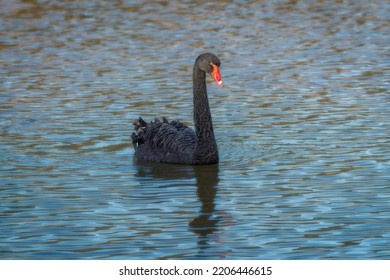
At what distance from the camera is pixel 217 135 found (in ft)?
46.0

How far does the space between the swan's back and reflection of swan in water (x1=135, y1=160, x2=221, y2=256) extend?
96 millimetres

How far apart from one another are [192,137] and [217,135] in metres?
1.20

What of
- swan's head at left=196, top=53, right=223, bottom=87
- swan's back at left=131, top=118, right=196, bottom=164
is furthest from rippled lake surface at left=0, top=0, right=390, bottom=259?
swan's head at left=196, top=53, right=223, bottom=87

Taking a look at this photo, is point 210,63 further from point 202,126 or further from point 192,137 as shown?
point 192,137

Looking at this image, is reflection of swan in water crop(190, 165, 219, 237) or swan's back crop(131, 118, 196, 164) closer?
reflection of swan in water crop(190, 165, 219, 237)

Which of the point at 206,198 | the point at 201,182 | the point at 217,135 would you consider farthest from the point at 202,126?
the point at 206,198

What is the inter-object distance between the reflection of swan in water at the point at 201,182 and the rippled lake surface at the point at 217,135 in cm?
2

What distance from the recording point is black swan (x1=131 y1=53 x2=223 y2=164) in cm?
1235

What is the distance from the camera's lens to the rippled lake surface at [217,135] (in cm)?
932

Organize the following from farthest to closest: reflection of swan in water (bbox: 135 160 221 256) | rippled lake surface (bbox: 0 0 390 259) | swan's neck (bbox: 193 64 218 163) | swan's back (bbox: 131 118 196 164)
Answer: swan's back (bbox: 131 118 196 164) < swan's neck (bbox: 193 64 218 163) < reflection of swan in water (bbox: 135 160 221 256) < rippled lake surface (bbox: 0 0 390 259)

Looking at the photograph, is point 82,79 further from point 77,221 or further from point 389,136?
point 77,221

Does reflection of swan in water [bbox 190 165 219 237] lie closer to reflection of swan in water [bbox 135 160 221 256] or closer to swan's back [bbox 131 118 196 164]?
reflection of swan in water [bbox 135 160 221 256]

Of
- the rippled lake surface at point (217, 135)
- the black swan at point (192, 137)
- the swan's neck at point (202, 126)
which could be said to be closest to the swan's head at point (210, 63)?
the black swan at point (192, 137)

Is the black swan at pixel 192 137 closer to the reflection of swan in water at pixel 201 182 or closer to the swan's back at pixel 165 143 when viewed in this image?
the swan's back at pixel 165 143
